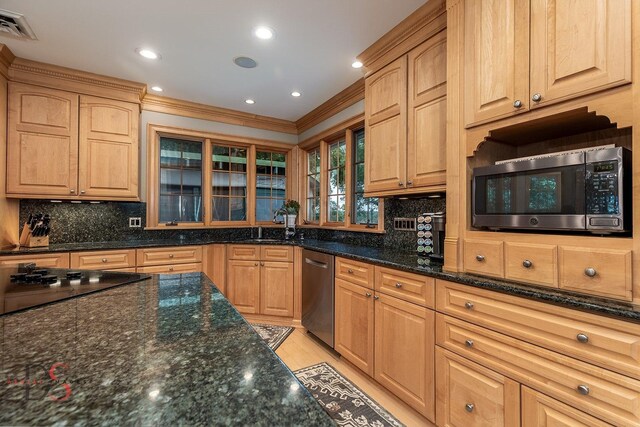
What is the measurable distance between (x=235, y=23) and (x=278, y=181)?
2478 millimetres

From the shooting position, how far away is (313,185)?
14.0 feet

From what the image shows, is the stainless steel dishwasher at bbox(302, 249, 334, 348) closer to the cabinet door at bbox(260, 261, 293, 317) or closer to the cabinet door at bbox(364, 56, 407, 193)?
the cabinet door at bbox(260, 261, 293, 317)

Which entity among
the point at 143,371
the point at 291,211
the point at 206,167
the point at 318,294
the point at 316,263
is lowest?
the point at 318,294

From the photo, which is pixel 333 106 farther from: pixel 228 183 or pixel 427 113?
pixel 228 183

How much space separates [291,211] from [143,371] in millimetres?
3500

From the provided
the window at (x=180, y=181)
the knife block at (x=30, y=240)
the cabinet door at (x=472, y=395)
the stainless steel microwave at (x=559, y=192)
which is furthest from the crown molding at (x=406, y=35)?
the knife block at (x=30, y=240)

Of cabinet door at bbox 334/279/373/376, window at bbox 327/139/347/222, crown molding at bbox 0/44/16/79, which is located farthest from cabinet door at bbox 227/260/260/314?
crown molding at bbox 0/44/16/79

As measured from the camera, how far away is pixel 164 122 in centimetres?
362

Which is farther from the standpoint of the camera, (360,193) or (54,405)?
(360,193)

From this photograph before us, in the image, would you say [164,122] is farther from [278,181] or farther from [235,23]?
[235,23]

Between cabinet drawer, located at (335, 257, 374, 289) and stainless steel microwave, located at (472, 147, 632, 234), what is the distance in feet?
2.84

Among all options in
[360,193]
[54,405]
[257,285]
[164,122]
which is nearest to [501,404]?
[54,405]

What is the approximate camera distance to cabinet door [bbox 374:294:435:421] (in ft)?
5.61

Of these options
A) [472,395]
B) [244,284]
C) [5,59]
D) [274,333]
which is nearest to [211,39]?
[5,59]
